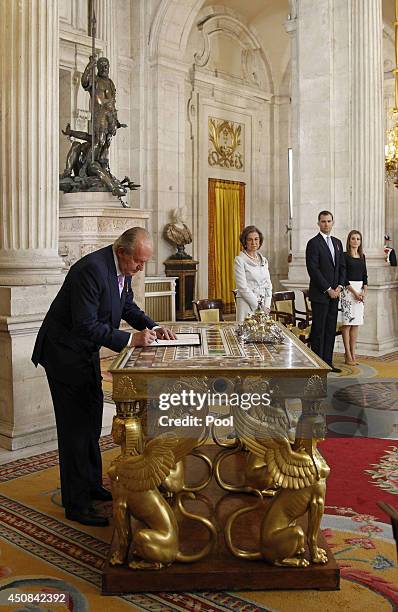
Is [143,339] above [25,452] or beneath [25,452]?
above

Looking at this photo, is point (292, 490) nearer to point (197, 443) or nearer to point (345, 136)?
point (197, 443)

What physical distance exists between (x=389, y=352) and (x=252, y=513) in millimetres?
6132

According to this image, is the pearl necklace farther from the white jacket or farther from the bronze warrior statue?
the bronze warrior statue

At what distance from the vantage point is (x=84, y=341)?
12.1ft

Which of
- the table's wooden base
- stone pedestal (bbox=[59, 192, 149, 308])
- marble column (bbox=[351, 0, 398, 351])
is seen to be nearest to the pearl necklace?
the table's wooden base

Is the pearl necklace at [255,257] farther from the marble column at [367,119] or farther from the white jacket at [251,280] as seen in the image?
the marble column at [367,119]

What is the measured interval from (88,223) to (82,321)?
635cm

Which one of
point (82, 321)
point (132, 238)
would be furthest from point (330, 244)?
point (82, 321)

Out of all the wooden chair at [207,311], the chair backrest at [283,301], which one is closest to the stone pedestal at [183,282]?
the chair backrest at [283,301]

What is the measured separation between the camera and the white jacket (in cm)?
625

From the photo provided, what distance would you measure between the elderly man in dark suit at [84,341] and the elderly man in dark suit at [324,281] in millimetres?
3875

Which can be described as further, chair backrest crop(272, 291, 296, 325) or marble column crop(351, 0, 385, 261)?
marble column crop(351, 0, 385, 261)

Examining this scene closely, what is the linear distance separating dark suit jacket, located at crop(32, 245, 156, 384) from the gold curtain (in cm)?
1252

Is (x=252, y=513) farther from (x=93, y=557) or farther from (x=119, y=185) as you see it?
(x=119, y=185)
